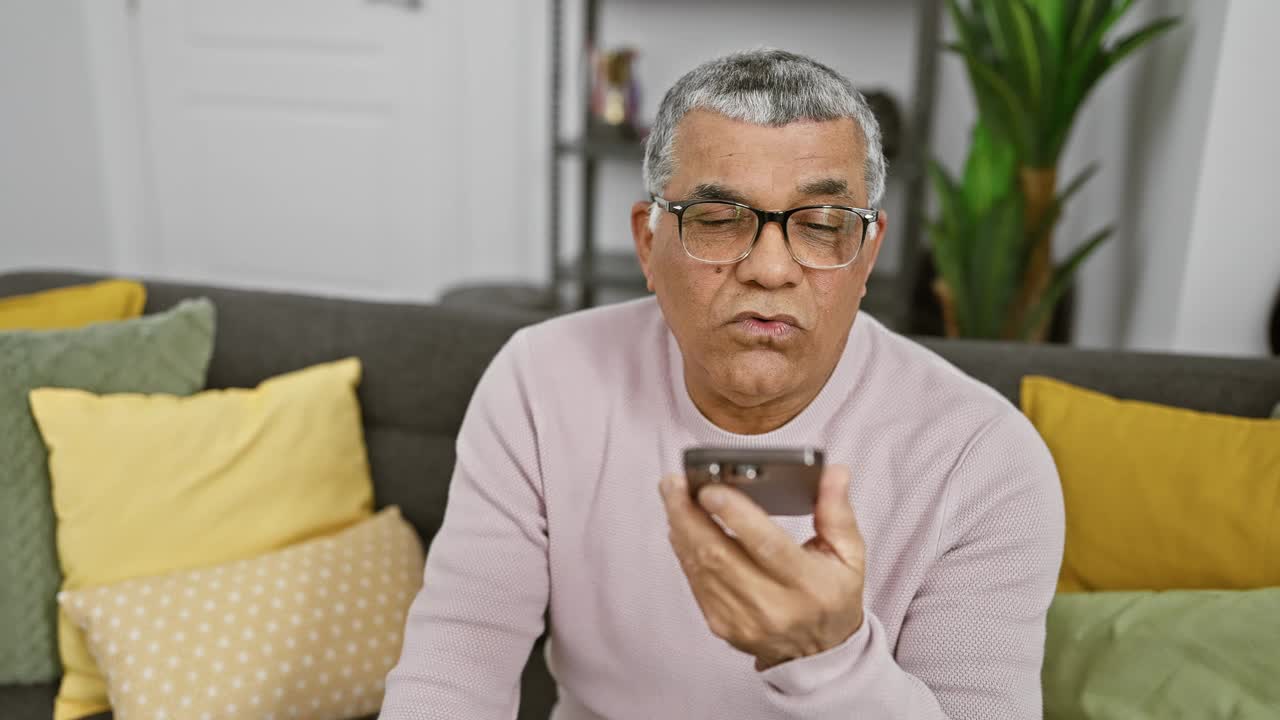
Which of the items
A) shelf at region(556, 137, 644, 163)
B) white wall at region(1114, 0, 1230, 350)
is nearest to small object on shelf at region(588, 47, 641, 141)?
shelf at region(556, 137, 644, 163)

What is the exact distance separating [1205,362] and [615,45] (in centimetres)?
238

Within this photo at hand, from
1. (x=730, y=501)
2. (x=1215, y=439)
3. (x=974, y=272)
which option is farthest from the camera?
(x=974, y=272)

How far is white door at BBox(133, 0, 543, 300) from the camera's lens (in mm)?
3555

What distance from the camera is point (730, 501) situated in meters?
0.68

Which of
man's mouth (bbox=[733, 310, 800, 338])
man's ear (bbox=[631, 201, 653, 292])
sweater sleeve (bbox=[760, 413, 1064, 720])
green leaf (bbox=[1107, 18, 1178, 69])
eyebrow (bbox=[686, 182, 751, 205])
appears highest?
green leaf (bbox=[1107, 18, 1178, 69])

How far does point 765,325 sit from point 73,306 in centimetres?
109

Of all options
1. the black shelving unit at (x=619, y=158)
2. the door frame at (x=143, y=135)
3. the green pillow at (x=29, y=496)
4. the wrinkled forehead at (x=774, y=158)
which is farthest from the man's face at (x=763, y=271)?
the door frame at (x=143, y=135)

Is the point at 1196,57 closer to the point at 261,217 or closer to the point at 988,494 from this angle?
the point at 988,494

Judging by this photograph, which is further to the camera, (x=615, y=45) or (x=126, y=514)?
(x=615, y=45)

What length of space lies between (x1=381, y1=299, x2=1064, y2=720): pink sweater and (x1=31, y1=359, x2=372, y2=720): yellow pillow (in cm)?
38

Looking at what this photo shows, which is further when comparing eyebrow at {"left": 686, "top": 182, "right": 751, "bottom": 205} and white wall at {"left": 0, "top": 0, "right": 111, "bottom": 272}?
white wall at {"left": 0, "top": 0, "right": 111, "bottom": 272}

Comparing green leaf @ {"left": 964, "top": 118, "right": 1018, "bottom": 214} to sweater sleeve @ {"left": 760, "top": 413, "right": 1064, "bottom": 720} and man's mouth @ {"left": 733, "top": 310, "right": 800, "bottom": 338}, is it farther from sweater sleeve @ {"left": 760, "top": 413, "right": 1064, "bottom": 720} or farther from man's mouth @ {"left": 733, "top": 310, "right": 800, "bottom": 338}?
man's mouth @ {"left": 733, "top": 310, "right": 800, "bottom": 338}

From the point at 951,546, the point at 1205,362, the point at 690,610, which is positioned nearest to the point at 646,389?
the point at 690,610

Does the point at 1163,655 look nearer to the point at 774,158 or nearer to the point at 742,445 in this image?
the point at 742,445
